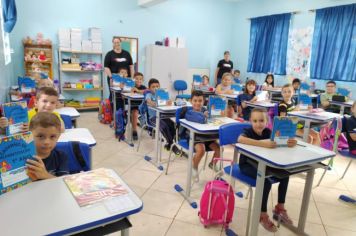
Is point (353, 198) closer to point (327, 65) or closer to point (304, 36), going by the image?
point (327, 65)

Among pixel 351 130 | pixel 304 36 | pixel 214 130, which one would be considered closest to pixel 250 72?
pixel 304 36

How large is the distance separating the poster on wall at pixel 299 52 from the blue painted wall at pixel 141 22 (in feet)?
7.95

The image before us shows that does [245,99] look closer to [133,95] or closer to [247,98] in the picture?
[247,98]

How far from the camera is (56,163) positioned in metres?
1.55

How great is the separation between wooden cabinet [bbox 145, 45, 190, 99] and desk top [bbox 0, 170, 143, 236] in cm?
650

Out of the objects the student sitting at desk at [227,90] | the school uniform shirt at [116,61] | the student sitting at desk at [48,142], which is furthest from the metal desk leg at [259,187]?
the school uniform shirt at [116,61]

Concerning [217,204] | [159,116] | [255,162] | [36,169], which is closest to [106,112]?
[159,116]

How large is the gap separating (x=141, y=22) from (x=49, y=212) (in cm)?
708

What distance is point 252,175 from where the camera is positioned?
211cm

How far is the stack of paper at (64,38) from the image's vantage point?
6039mm

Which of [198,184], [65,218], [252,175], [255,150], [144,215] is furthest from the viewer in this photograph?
[198,184]

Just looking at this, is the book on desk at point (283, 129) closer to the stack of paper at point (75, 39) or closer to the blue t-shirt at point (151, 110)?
the blue t-shirt at point (151, 110)

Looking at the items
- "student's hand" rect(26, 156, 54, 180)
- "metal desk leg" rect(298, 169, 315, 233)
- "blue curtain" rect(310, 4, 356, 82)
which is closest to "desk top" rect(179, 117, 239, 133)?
"metal desk leg" rect(298, 169, 315, 233)

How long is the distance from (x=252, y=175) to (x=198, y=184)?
1052mm
